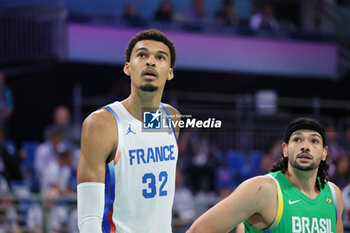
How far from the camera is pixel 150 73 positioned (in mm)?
4184

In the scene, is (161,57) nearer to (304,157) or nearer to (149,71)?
(149,71)

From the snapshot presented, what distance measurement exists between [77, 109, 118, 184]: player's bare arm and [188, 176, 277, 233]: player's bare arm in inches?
33.2

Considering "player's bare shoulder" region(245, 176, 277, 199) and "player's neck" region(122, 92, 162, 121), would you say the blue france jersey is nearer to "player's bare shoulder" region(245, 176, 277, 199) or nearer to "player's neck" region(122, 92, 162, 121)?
"player's neck" region(122, 92, 162, 121)

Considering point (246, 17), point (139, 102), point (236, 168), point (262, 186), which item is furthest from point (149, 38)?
point (246, 17)

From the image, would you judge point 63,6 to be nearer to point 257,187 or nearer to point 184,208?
point 184,208

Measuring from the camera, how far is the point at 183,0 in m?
18.1

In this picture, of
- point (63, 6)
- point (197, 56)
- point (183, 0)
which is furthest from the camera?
point (183, 0)

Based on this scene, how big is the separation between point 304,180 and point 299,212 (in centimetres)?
26

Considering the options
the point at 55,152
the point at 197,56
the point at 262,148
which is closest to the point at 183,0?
the point at 197,56

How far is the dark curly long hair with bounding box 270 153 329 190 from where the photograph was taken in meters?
4.94

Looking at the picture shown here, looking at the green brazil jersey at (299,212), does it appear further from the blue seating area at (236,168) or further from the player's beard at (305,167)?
the blue seating area at (236,168)

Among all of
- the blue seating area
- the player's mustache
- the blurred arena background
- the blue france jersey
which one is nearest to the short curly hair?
the player's mustache

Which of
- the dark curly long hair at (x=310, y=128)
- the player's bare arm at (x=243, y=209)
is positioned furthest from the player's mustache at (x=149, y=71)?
the dark curly long hair at (x=310, y=128)

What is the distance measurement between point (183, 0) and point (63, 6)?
14.2 feet
